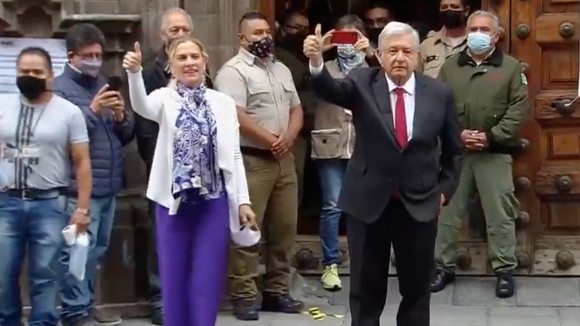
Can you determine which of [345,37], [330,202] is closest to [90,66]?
[345,37]

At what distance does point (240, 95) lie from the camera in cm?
785

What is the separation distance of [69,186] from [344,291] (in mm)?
2352

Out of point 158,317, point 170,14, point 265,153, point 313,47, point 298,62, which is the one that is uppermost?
point 170,14

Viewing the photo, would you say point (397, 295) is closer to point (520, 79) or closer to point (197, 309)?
point (520, 79)

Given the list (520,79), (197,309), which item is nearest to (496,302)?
(520,79)

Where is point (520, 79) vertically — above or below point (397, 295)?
above

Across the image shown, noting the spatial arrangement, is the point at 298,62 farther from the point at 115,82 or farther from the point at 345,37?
the point at 115,82

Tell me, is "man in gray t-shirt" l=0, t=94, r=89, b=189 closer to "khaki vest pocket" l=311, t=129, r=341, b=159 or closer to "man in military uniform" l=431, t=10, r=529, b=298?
"khaki vest pocket" l=311, t=129, r=341, b=159

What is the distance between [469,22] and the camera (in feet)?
27.3

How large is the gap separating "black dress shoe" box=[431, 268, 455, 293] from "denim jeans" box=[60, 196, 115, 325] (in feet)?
7.63

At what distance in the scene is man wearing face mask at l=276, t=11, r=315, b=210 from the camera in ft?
29.7

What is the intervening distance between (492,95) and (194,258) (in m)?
2.73

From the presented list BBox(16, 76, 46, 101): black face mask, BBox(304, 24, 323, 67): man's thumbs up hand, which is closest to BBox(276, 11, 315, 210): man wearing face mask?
BBox(16, 76, 46, 101): black face mask

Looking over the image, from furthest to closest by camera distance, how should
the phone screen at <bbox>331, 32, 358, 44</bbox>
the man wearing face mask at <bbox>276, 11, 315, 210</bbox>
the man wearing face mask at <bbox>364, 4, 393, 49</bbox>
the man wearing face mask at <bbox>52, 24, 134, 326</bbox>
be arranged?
the man wearing face mask at <bbox>364, 4, 393, 49</bbox> < the man wearing face mask at <bbox>276, 11, 315, 210</bbox> < the phone screen at <bbox>331, 32, 358, 44</bbox> < the man wearing face mask at <bbox>52, 24, 134, 326</bbox>
